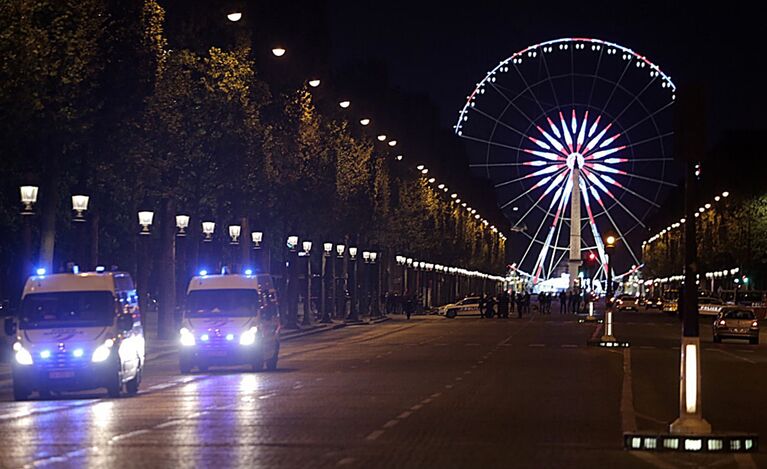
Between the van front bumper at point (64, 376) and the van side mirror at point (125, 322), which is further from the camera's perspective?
the van side mirror at point (125, 322)

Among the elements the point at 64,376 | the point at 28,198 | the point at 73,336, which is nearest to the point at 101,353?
the point at 73,336

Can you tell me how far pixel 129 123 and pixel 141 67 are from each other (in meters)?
1.86

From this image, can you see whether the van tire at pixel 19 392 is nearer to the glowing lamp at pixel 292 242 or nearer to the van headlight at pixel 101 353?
the van headlight at pixel 101 353

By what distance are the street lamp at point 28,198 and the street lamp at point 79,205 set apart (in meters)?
2.53

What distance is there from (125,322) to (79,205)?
1632 cm

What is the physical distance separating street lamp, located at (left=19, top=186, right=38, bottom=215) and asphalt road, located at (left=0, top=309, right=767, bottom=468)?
19.5ft

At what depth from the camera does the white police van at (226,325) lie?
4453cm

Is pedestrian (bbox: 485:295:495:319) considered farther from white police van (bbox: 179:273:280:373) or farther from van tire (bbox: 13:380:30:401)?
van tire (bbox: 13:380:30:401)

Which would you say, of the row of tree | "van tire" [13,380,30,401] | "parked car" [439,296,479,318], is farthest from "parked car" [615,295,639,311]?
"van tire" [13,380,30,401]

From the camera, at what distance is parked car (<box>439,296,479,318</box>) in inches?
4899

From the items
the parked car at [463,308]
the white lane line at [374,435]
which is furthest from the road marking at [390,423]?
the parked car at [463,308]

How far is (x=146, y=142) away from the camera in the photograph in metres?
57.8

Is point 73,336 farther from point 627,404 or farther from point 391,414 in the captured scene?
point 627,404

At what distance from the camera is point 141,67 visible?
54.2 metres
